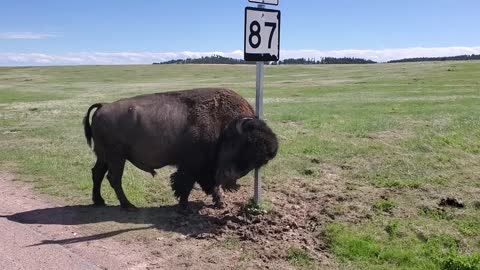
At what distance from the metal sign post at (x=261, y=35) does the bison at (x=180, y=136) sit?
39.8 inches

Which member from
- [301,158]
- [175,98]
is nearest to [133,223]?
[175,98]

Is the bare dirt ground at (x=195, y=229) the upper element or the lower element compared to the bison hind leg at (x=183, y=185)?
lower

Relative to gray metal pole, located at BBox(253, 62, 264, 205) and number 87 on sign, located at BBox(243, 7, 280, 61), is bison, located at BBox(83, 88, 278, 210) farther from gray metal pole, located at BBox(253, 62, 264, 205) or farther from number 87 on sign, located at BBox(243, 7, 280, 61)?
number 87 on sign, located at BBox(243, 7, 280, 61)

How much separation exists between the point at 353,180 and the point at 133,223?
167 inches

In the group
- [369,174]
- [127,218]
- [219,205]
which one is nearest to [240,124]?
[219,205]

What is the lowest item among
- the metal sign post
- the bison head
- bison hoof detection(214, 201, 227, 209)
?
bison hoof detection(214, 201, 227, 209)

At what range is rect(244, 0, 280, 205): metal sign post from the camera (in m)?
7.55

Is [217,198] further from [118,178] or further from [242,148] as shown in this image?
[118,178]

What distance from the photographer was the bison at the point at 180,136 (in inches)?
334

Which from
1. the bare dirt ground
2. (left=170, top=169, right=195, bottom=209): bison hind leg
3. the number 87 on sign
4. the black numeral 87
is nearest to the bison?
(left=170, top=169, right=195, bottom=209): bison hind leg

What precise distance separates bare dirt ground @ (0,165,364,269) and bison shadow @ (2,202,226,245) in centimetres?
1

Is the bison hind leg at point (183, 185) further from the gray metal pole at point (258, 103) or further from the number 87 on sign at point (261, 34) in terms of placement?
the number 87 on sign at point (261, 34)

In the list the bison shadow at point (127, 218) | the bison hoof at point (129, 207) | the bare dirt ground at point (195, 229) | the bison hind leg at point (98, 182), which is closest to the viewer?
the bare dirt ground at point (195, 229)

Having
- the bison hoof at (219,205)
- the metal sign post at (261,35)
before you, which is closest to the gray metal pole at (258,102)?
the metal sign post at (261,35)
